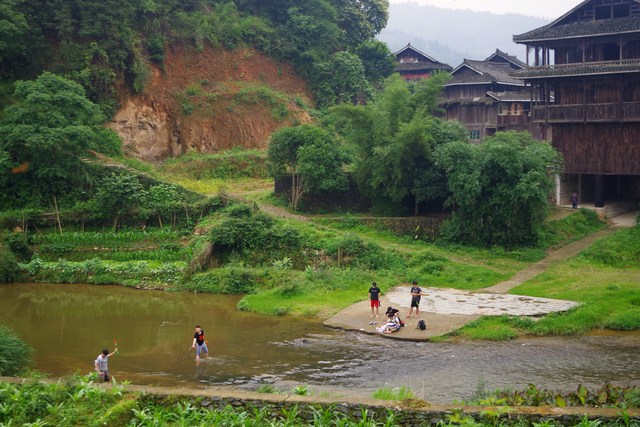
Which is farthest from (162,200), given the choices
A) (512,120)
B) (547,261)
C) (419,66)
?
(419,66)

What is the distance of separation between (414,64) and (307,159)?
3024 cm

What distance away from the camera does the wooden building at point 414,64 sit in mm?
64250

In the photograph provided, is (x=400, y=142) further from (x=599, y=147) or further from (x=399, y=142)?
(x=599, y=147)

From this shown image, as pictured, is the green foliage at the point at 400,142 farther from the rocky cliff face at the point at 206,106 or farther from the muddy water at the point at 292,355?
the rocky cliff face at the point at 206,106

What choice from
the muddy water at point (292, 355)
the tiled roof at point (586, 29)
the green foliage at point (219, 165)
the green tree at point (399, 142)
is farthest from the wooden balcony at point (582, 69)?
the green foliage at point (219, 165)

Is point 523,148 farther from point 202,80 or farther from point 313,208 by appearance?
point 202,80

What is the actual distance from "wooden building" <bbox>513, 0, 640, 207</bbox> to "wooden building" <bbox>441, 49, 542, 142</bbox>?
11.2 metres

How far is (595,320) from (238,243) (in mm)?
15382

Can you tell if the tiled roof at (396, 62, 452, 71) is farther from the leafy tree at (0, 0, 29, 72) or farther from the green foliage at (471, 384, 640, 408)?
the green foliage at (471, 384, 640, 408)

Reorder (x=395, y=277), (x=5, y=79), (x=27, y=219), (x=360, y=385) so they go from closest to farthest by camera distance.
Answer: (x=360, y=385) < (x=395, y=277) < (x=27, y=219) < (x=5, y=79)

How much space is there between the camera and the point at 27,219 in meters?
36.1

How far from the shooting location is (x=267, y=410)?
48.3 feet

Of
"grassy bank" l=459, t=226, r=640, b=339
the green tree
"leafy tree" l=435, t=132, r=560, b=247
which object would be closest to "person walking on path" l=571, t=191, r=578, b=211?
"grassy bank" l=459, t=226, r=640, b=339

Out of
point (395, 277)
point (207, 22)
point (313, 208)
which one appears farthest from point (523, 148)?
point (207, 22)
